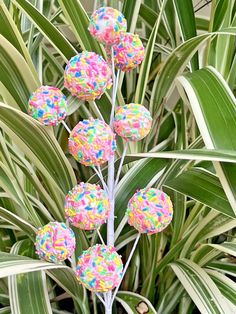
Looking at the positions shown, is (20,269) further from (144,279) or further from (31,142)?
(144,279)

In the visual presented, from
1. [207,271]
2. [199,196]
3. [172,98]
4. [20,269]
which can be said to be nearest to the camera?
[20,269]

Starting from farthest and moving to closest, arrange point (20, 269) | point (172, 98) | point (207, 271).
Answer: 1. point (172, 98)
2. point (207, 271)
3. point (20, 269)

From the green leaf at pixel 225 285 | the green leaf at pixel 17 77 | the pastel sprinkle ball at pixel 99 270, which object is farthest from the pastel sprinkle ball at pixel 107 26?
the green leaf at pixel 225 285

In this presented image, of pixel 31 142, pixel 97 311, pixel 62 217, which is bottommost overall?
pixel 97 311

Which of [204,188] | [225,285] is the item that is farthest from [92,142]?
[225,285]

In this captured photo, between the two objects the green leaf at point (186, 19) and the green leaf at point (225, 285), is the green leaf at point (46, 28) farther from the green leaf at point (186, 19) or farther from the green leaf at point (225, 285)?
the green leaf at point (225, 285)

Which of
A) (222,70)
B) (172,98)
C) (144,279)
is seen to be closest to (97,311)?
(144,279)

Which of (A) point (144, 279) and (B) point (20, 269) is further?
(A) point (144, 279)
